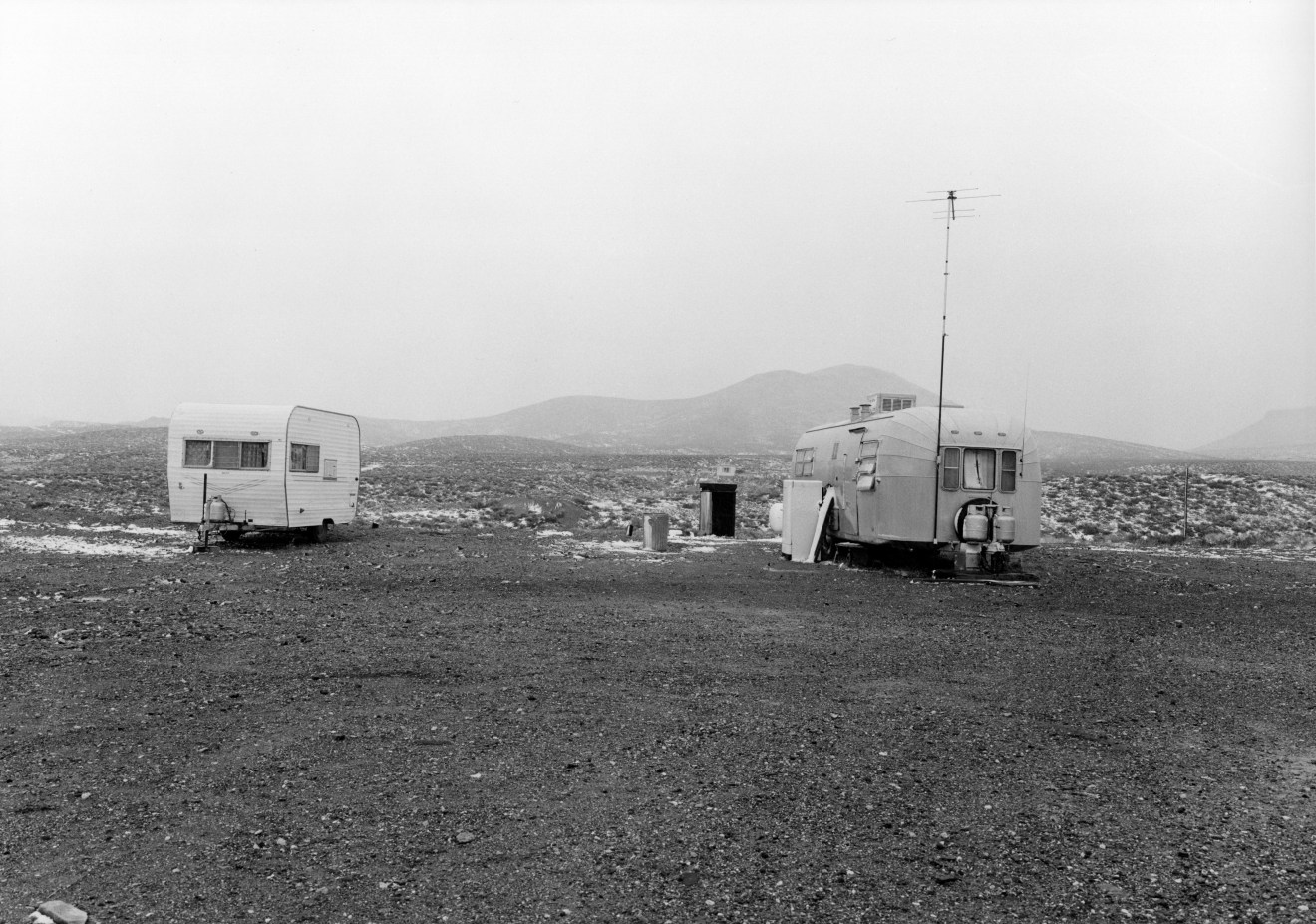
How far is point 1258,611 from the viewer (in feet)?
39.8

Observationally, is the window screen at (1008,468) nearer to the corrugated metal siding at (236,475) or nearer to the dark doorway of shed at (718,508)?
the dark doorway of shed at (718,508)

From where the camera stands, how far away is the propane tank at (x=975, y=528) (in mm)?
15078

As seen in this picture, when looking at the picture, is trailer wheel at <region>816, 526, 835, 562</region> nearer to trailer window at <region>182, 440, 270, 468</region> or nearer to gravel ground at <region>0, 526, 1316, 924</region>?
gravel ground at <region>0, 526, 1316, 924</region>

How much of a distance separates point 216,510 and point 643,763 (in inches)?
563

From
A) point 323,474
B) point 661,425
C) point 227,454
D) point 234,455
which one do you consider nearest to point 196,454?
point 227,454

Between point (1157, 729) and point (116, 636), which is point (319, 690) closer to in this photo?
point (116, 636)

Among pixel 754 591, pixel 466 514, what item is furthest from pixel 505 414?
pixel 754 591

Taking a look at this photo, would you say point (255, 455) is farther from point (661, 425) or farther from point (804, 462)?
point (661, 425)

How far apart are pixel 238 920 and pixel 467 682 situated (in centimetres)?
386

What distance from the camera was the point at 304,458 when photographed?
60.3 ft

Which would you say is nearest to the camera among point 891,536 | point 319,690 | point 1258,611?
point 319,690

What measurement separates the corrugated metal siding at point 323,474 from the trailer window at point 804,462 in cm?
974

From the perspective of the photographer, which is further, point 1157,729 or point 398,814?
point 1157,729

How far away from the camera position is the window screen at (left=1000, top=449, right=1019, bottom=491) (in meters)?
15.5
